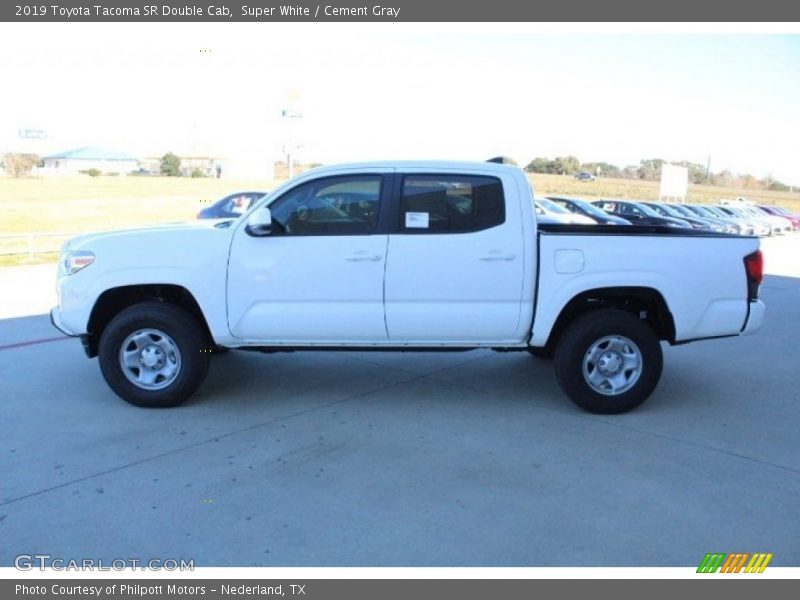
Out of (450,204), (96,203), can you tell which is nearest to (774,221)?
(450,204)

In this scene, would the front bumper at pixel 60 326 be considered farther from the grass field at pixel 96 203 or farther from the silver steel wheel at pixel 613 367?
the grass field at pixel 96 203

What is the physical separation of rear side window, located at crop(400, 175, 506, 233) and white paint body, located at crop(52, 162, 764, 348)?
0.30 ft

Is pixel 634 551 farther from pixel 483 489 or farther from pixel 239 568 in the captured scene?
pixel 239 568

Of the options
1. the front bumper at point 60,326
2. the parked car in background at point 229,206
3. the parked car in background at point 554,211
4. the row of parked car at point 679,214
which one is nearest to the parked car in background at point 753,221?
the row of parked car at point 679,214

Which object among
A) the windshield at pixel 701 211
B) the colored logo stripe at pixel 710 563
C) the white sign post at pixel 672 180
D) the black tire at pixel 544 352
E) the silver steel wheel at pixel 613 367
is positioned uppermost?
the white sign post at pixel 672 180

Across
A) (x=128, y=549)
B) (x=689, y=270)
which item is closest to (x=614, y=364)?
(x=689, y=270)

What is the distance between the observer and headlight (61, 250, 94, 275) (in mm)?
5406

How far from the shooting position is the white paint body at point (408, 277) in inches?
209

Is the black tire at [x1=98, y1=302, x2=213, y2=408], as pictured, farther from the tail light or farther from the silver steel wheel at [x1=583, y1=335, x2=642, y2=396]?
the tail light

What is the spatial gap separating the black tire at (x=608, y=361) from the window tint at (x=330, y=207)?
6.05ft

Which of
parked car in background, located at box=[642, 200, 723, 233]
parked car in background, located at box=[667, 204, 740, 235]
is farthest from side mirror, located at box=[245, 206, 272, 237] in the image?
parked car in background, located at box=[667, 204, 740, 235]

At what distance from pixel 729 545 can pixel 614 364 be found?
209cm

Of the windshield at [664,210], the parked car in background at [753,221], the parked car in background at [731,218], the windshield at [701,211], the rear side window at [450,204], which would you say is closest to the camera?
the rear side window at [450,204]

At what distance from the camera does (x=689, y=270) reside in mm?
5359
